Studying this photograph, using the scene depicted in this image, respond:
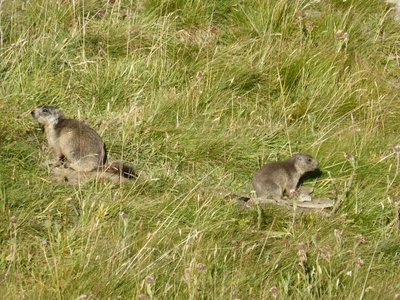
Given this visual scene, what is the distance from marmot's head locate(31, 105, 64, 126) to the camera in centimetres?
741

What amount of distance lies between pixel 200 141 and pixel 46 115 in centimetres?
127

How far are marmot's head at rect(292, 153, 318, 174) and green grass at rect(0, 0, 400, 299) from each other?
21cm

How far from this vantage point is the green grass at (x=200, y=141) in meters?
5.72

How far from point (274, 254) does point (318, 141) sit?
196 cm

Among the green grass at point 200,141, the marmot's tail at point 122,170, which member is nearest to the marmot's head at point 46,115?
the green grass at point 200,141

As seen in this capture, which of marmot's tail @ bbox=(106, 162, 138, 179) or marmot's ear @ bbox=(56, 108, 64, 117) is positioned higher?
marmot's ear @ bbox=(56, 108, 64, 117)

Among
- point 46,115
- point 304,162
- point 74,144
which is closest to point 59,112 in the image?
point 46,115

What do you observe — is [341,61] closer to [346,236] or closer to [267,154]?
[267,154]

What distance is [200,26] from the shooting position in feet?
30.9

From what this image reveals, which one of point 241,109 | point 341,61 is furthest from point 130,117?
point 341,61

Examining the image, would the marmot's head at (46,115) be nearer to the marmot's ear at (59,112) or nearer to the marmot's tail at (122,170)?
the marmot's ear at (59,112)

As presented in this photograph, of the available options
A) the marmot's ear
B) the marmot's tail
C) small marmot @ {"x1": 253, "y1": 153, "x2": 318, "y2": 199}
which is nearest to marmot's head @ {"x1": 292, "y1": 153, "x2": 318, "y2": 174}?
small marmot @ {"x1": 253, "y1": 153, "x2": 318, "y2": 199}

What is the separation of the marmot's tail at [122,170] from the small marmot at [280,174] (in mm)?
996

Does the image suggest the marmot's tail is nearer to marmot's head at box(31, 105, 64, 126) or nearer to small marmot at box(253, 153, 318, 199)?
marmot's head at box(31, 105, 64, 126)
